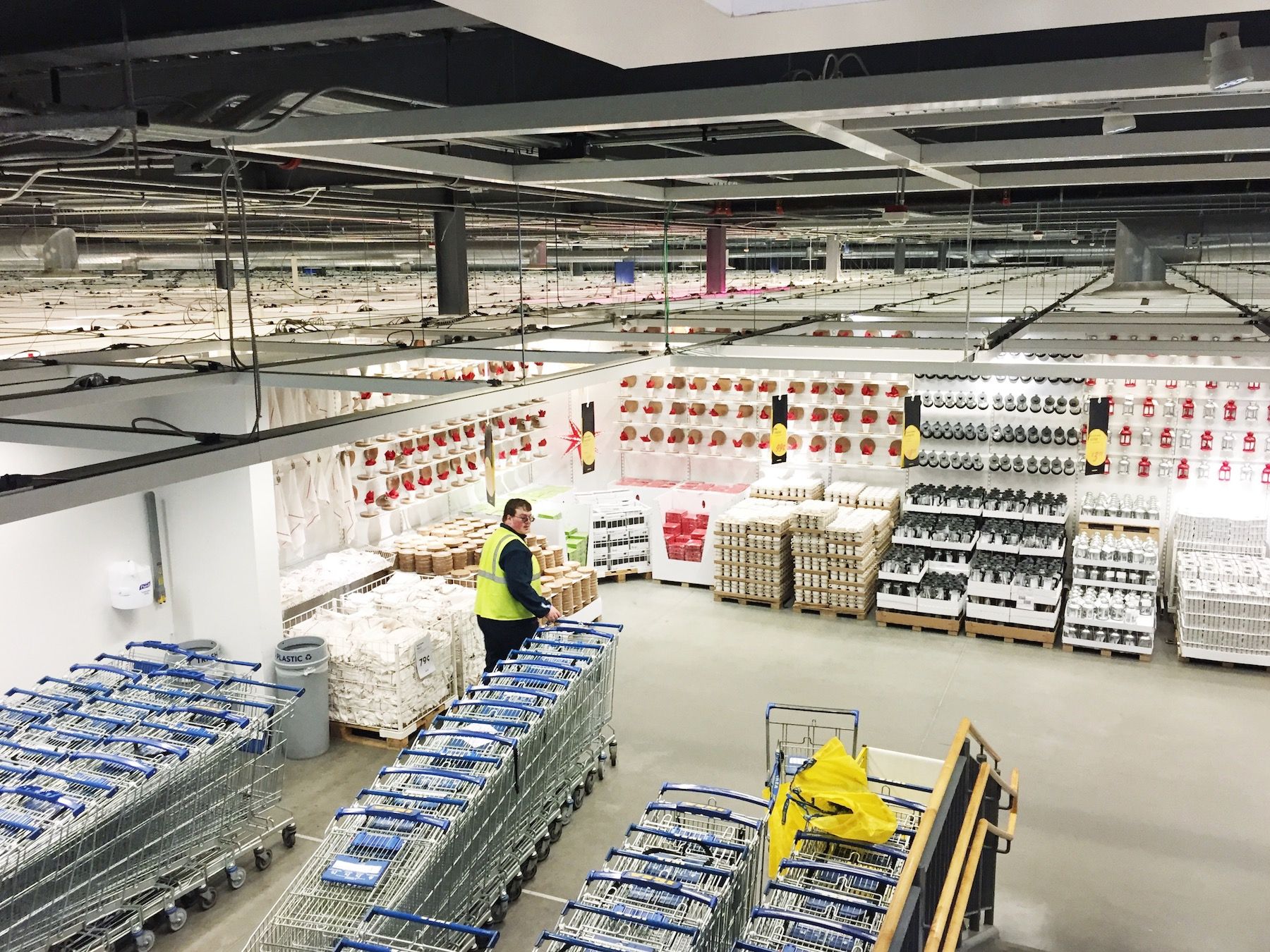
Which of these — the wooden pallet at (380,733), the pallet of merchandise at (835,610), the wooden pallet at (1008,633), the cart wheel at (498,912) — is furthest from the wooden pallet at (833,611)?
the cart wheel at (498,912)

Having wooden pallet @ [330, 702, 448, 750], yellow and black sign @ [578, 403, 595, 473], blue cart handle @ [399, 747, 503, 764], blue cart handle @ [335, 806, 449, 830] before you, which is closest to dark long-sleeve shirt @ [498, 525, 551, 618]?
yellow and black sign @ [578, 403, 595, 473]

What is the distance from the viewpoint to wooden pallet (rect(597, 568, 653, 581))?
13.1 meters

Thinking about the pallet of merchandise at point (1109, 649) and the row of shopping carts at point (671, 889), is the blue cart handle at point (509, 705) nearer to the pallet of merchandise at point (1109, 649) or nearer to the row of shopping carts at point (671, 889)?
the row of shopping carts at point (671, 889)

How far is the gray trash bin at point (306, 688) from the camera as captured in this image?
8.04 meters

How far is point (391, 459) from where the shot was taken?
1119 cm

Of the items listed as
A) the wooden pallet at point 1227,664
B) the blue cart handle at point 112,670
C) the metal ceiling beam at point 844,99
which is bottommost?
the wooden pallet at point 1227,664

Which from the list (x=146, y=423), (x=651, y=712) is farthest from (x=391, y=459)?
(x=651, y=712)

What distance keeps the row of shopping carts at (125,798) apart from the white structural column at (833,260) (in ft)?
40.3

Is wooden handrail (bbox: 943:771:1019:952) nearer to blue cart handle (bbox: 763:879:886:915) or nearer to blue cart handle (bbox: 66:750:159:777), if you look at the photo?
blue cart handle (bbox: 763:879:886:915)

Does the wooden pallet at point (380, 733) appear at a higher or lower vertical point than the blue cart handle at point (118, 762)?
lower

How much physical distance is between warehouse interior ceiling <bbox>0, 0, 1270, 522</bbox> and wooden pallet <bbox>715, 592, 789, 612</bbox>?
132 inches

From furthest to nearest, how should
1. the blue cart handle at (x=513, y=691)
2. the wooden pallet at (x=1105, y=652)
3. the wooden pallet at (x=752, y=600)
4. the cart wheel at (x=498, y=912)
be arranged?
the wooden pallet at (x=752, y=600)
the wooden pallet at (x=1105, y=652)
the blue cart handle at (x=513, y=691)
the cart wheel at (x=498, y=912)

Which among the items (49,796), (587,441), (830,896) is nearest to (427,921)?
(830,896)

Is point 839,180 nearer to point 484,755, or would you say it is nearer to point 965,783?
point 965,783
